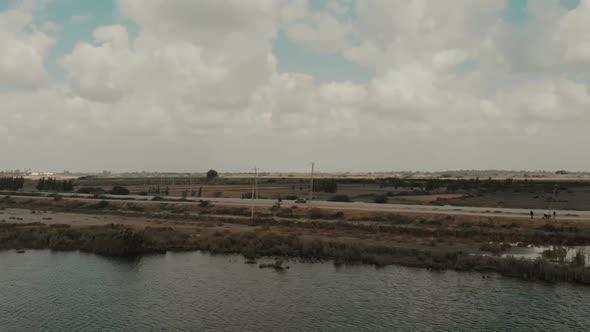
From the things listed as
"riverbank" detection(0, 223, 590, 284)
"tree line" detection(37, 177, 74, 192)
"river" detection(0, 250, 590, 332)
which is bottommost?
"river" detection(0, 250, 590, 332)

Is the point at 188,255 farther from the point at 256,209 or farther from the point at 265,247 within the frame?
the point at 256,209

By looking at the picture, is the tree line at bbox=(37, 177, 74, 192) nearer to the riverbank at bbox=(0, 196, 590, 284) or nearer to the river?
the riverbank at bbox=(0, 196, 590, 284)

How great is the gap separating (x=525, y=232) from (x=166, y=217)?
52834mm

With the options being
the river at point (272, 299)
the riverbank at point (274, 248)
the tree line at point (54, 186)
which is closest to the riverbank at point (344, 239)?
the riverbank at point (274, 248)

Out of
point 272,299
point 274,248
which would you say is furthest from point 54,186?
point 272,299

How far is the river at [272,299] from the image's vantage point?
26.0 meters

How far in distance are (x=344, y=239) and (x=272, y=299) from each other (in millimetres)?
23966

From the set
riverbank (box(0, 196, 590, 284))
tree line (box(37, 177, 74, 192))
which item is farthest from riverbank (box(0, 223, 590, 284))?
tree line (box(37, 177, 74, 192))

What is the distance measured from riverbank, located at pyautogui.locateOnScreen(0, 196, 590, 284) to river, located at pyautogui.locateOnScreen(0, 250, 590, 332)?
9.32ft

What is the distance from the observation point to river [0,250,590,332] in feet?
85.2

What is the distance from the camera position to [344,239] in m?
53.4

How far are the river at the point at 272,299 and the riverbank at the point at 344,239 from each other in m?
2.84

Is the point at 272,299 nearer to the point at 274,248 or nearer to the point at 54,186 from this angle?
the point at 274,248

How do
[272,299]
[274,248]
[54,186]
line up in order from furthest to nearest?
[54,186]
[274,248]
[272,299]
